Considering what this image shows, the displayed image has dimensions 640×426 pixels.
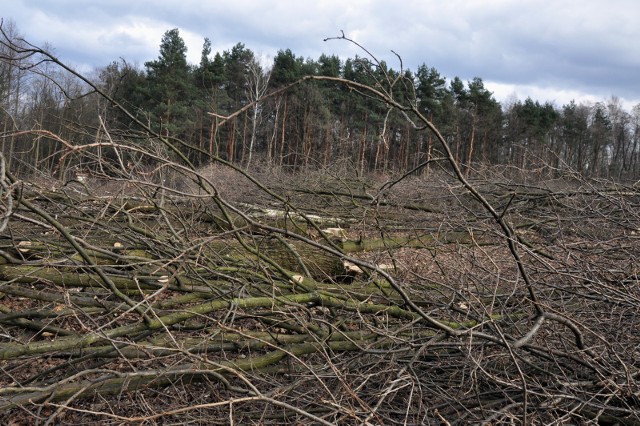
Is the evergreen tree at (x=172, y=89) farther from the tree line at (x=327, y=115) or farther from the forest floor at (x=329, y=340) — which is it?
the forest floor at (x=329, y=340)

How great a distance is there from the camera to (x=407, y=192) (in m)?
7.64

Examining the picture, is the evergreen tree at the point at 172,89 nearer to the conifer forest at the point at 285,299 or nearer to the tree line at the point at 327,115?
the tree line at the point at 327,115

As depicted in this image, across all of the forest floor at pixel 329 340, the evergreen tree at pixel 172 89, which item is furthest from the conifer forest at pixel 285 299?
the evergreen tree at pixel 172 89

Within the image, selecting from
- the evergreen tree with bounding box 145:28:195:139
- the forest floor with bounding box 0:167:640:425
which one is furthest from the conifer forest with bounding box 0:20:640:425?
the evergreen tree with bounding box 145:28:195:139

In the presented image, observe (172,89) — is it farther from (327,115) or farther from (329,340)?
(329,340)

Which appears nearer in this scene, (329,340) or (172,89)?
(329,340)

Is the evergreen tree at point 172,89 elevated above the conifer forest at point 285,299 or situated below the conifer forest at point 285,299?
above

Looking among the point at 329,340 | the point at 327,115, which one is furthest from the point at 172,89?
the point at 329,340

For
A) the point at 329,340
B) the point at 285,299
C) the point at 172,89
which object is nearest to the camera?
the point at 285,299

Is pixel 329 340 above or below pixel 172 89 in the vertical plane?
below

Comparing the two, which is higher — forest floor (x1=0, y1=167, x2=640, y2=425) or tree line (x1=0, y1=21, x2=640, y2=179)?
tree line (x1=0, y1=21, x2=640, y2=179)

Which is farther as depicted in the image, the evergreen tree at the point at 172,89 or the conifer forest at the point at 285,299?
the evergreen tree at the point at 172,89

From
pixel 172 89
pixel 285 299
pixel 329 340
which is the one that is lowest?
pixel 329 340

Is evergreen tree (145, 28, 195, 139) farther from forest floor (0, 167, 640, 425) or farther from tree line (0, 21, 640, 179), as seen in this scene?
forest floor (0, 167, 640, 425)
